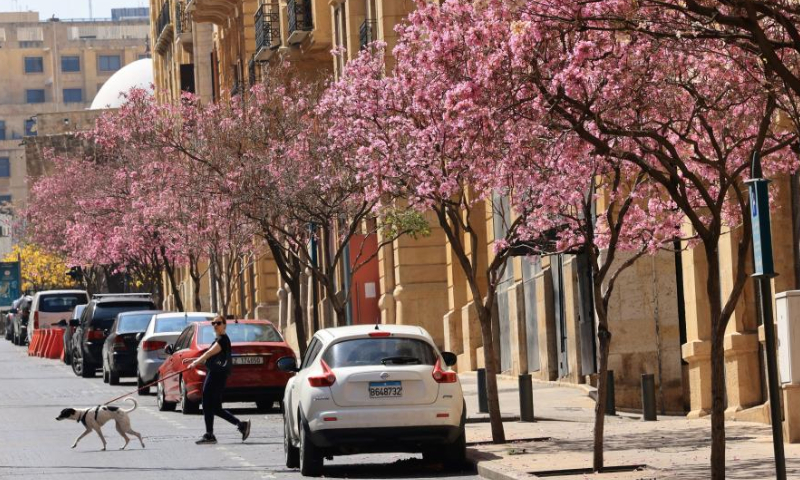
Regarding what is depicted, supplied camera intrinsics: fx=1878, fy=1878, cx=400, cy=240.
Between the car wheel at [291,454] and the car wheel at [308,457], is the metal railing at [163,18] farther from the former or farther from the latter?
the car wheel at [308,457]

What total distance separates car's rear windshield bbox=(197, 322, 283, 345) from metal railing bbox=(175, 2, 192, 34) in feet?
156

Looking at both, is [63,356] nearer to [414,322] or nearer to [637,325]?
[414,322]

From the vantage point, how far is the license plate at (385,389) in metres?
17.6

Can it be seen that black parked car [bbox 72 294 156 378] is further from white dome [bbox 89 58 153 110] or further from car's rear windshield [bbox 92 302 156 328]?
white dome [bbox 89 58 153 110]

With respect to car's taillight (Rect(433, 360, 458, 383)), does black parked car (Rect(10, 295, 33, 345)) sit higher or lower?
higher

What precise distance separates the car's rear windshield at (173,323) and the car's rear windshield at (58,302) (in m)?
28.5

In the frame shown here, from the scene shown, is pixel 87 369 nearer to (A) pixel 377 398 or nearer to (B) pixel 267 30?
(B) pixel 267 30

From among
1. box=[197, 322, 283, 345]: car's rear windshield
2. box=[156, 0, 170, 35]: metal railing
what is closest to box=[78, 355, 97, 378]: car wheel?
box=[197, 322, 283, 345]: car's rear windshield

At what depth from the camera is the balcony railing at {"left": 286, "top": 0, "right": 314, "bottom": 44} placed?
4962 centimetres

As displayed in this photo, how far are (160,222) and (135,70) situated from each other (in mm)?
72664

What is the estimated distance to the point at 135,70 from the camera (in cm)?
12219

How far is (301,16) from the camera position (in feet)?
164

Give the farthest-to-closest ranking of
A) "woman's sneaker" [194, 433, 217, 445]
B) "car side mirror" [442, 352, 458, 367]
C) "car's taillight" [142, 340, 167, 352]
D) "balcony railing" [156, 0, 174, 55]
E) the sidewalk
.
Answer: "balcony railing" [156, 0, 174, 55], "car's taillight" [142, 340, 167, 352], "woman's sneaker" [194, 433, 217, 445], "car side mirror" [442, 352, 458, 367], the sidewalk

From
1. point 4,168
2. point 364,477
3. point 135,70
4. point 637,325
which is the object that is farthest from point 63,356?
point 4,168
